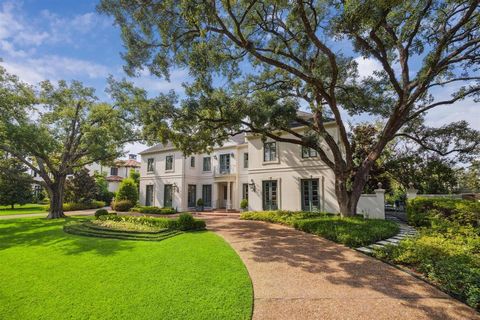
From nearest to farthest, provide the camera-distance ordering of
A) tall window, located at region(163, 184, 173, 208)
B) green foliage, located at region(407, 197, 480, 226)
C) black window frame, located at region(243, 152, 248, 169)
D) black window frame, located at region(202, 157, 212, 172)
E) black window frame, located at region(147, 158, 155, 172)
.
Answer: green foliage, located at region(407, 197, 480, 226) → black window frame, located at region(243, 152, 248, 169) → tall window, located at region(163, 184, 173, 208) → black window frame, located at region(202, 157, 212, 172) → black window frame, located at region(147, 158, 155, 172)

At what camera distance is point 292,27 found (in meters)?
10.9

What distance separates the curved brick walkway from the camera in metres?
4.27

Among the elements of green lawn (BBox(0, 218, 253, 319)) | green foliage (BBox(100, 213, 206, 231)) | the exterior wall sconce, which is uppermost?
the exterior wall sconce

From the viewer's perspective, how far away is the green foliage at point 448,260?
4.85m

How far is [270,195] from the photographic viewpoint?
58.3 ft

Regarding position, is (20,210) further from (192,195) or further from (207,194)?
(207,194)

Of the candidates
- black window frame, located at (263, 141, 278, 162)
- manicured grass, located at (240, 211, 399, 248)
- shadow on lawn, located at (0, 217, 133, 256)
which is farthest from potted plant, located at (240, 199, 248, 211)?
shadow on lawn, located at (0, 217, 133, 256)

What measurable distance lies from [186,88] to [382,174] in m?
15.1

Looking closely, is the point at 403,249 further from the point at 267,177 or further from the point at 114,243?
the point at 267,177

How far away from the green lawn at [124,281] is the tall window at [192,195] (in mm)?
15028

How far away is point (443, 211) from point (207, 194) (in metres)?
17.6

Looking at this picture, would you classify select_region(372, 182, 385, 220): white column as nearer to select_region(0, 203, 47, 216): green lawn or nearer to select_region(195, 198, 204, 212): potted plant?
select_region(195, 198, 204, 212): potted plant

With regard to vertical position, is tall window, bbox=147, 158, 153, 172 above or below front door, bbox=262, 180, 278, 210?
above

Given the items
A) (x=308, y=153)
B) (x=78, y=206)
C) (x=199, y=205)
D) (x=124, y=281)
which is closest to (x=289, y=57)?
(x=308, y=153)
